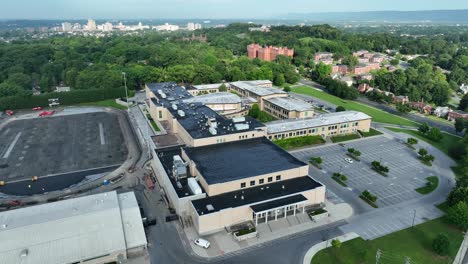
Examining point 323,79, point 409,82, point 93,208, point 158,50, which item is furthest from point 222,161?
point 158,50

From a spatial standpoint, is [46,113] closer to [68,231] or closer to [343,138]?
[68,231]

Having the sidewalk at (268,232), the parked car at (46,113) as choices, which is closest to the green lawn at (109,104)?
the parked car at (46,113)

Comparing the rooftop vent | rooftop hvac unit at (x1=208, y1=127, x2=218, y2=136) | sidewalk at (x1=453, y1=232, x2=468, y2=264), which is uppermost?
rooftop hvac unit at (x1=208, y1=127, x2=218, y2=136)

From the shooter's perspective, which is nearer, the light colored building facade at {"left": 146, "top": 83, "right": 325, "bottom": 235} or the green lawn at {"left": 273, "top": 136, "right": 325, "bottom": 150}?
the light colored building facade at {"left": 146, "top": 83, "right": 325, "bottom": 235}

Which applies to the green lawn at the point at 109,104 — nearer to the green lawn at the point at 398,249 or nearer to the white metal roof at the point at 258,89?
the white metal roof at the point at 258,89

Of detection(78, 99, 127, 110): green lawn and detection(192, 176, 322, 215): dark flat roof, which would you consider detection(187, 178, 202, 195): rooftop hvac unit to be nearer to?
detection(192, 176, 322, 215): dark flat roof

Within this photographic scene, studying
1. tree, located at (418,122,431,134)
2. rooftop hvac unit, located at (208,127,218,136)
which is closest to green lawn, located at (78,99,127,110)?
rooftop hvac unit, located at (208,127,218,136)
